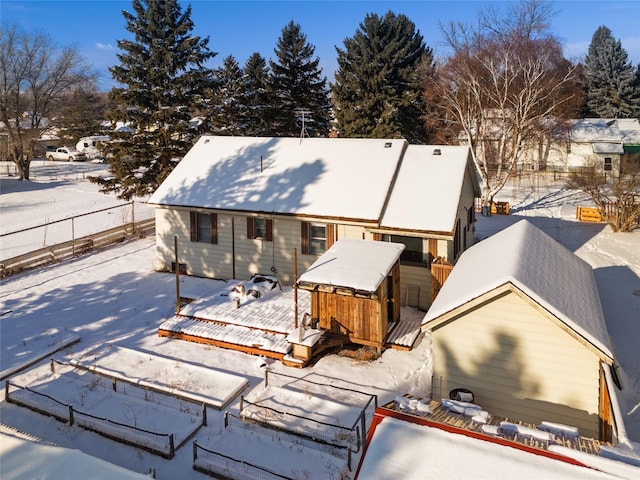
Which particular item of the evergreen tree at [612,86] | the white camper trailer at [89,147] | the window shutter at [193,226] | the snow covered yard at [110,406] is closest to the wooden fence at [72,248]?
the window shutter at [193,226]

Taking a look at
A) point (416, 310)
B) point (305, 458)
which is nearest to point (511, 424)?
point (305, 458)

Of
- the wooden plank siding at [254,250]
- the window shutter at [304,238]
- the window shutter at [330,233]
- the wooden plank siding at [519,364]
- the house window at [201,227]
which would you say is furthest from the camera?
the house window at [201,227]

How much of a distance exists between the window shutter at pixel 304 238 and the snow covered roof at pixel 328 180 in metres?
0.59

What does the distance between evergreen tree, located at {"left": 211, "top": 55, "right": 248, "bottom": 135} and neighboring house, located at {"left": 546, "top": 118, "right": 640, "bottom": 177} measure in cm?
2859

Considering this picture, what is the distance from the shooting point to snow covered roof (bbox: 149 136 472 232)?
1588cm

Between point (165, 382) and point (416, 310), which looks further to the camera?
point (416, 310)

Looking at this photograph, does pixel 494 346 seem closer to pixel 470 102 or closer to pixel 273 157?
pixel 273 157

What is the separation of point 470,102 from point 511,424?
28.6 meters

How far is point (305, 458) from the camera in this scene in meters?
8.73

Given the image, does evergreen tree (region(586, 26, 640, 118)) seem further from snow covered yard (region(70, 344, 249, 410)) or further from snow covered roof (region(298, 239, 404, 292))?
snow covered yard (region(70, 344, 249, 410))

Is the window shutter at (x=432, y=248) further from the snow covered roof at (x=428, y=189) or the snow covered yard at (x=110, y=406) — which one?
the snow covered yard at (x=110, y=406)

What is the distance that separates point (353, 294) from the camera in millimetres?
12352

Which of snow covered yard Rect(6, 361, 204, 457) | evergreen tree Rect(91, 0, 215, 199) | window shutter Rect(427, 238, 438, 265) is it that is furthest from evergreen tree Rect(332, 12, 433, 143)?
snow covered yard Rect(6, 361, 204, 457)

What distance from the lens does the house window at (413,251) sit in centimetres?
1541
